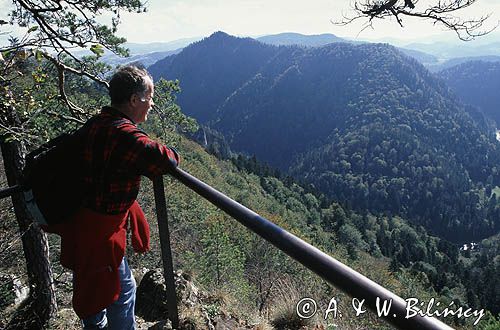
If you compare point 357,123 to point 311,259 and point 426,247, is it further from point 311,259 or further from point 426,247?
point 311,259

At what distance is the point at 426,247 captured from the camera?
8800cm

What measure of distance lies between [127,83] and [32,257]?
3805 millimetres

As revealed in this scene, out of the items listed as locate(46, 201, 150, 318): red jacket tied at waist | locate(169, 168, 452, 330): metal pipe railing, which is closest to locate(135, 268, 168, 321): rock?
locate(46, 201, 150, 318): red jacket tied at waist

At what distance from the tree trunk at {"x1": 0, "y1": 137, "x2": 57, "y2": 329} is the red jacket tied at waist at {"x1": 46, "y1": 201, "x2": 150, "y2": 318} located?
306 cm

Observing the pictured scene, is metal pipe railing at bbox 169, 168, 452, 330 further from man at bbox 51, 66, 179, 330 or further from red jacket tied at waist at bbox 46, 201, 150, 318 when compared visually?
red jacket tied at waist at bbox 46, 201, 150, 318

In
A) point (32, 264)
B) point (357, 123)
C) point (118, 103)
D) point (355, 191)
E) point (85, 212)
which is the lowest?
point (355, 191)

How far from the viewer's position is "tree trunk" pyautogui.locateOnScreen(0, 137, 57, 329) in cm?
454

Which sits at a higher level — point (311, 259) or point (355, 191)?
point (311, 259)

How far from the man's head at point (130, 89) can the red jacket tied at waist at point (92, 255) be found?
0.52 metres

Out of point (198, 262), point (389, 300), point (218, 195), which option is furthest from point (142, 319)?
point (198, 262)

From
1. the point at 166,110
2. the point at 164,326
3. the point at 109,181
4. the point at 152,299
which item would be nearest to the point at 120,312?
the point at 164,326

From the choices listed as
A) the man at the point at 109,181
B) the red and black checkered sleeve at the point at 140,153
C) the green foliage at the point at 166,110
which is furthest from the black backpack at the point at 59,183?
the green foliage at the point at 166,110

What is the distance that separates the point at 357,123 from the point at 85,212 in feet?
671

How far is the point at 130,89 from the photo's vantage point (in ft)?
6.46
